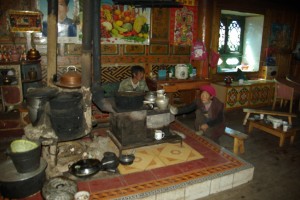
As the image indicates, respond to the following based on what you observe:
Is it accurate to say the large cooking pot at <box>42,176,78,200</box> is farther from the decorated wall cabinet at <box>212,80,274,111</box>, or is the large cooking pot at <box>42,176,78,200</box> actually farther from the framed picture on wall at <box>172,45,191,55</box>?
the decorated wall cabinet at <box>212,80,274,111</box>

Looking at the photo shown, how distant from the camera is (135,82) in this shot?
5.85 metres

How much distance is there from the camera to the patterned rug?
4086mm

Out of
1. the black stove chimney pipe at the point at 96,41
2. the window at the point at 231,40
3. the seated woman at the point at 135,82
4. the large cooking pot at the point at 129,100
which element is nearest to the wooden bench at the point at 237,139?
the large cooking pot at the point at 129,100

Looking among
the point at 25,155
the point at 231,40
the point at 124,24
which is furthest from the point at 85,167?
the point at 231,40

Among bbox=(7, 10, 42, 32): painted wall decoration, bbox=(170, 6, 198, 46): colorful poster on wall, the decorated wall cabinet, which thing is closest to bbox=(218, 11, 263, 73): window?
the decorated wall cabinet

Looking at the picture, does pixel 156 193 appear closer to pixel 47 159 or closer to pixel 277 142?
pixel 47 159

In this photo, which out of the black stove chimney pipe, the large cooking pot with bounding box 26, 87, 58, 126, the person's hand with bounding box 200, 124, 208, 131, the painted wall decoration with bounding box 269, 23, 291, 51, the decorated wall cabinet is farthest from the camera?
the painted wall decoration with bounding box 269, 23, 291, 51

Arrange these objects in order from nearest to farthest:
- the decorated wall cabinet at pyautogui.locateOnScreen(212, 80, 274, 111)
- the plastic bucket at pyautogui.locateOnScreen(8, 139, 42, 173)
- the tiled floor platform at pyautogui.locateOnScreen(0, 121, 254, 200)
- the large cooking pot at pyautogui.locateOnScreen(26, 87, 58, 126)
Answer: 1. the plastic bucket at pyautogui.locateOnScreen(8, 139, 42, 173)
2. the tiled floor platform at pyautogui.locateOnScreen(0, 121, 254, 200)
3. the large cooking pot at pyautogui.locateOnScreen(26, 87, 58, 126)
4. the decorated wall cabinet at pyautogui.locateOnScreen(212, 80, 274, 111)

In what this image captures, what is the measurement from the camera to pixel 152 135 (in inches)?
177

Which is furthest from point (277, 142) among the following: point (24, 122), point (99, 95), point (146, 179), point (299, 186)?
point (24, 122)

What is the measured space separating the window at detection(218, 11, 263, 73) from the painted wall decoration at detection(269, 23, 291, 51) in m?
0.67

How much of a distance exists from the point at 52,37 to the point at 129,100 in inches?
77.7

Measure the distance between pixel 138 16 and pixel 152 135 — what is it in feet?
13.3

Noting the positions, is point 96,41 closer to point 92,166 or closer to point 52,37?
point 52,37
